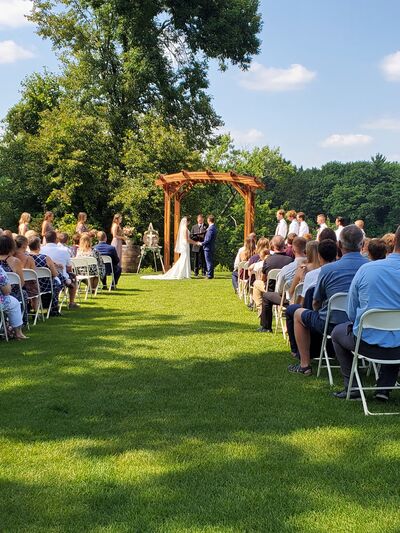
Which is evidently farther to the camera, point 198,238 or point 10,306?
point 198,238

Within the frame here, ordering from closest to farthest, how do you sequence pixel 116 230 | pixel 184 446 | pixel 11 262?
pixel 184 446 < pixel 11 262 < pixel 116 230

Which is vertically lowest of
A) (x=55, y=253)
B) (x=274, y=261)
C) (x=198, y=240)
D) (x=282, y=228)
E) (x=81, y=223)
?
(x=274, y=261)

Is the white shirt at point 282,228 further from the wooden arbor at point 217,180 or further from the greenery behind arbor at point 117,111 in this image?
the greenery behind arbor at point 117,111

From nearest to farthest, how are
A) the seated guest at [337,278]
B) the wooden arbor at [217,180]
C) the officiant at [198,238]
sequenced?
the seated guest at [337,278] < the officiant at [198,238] < the wooden arbor at [217,180]

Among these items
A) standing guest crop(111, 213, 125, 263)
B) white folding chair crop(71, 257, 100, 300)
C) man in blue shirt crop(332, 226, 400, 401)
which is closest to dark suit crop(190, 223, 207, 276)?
standing guest crop(111, 213, 125, 263)

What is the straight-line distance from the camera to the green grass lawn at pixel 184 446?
3221mm

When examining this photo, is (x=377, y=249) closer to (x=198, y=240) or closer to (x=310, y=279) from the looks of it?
(x=310, y=279)

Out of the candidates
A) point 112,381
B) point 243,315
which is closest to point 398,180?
point 243,315

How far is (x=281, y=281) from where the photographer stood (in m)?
8.54

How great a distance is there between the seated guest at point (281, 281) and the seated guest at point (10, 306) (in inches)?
130

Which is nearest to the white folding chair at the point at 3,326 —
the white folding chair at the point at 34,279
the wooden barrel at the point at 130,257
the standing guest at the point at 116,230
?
the white folding chair at the point at 34,279

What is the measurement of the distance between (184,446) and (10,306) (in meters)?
4.61

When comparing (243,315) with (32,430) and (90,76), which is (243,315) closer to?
(32,430)

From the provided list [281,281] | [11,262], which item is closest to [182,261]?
[11,262]
